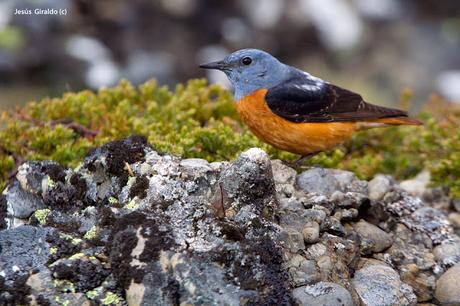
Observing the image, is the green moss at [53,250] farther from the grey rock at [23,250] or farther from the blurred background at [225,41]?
the blurred background at [225,41]

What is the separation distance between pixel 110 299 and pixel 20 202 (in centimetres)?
108

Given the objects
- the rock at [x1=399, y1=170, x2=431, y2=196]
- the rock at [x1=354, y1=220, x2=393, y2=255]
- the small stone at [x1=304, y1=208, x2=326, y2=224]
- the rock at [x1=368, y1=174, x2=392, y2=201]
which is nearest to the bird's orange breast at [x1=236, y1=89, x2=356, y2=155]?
the rock at [x1=368, y1=174, x2=392, y2=201]

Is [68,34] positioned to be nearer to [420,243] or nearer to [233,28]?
[233,28]

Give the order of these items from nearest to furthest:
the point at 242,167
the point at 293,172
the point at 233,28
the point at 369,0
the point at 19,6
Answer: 1. the point at 242,167
2. the point at 293,172
3. the point at 19,6
4. the point at 233,28
5. the point at 369,0

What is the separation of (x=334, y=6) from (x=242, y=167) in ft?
30.3

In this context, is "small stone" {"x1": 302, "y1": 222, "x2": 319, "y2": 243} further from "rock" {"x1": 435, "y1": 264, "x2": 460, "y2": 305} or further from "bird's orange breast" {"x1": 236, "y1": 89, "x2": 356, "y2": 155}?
"bird's orange breast" {"x1": 236, "y1": 89, "x2": 356, "y2": 155}

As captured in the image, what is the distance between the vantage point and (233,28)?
12539 mm

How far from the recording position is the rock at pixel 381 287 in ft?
13.5

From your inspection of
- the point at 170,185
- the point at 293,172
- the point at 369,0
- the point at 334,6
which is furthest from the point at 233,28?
the point at 170,185

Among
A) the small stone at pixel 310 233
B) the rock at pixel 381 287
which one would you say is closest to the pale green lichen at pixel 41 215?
the small stone at pixel 310 233

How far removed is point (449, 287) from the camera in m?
4.50

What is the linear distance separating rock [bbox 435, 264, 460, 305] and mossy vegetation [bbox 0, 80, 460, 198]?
4.69ft

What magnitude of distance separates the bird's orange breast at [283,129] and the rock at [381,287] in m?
1.51

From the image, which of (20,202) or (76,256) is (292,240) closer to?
(76,256)
